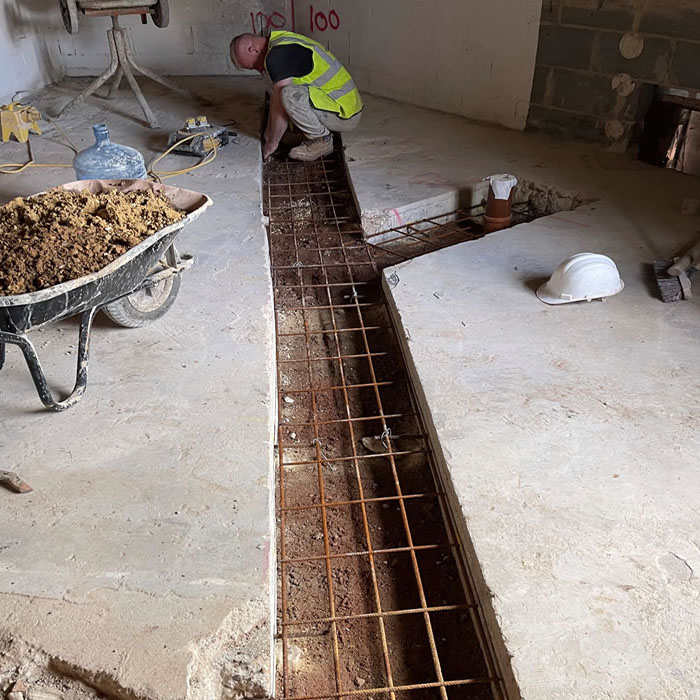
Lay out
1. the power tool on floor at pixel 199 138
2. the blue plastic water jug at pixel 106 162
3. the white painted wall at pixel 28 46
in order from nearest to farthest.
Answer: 1. the blue plastic water jug at pixel 106 162
2. the power tool on floor at pixel 199 138
3. the white painted wall at pixel 28 46

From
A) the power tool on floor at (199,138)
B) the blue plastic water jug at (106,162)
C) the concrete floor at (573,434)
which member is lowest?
the concrete floor at (573,434)

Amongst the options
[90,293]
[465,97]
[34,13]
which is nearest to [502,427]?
[90,293]

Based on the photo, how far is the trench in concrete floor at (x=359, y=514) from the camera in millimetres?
1812

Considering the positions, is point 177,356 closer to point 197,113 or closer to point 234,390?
point 234,390

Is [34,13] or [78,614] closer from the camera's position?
[78,614]

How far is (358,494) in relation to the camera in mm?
2379

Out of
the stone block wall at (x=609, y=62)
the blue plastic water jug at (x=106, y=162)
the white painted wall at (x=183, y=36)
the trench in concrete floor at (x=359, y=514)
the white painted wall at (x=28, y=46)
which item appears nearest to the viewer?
the trench in concrete floor at (x=359, y=514)

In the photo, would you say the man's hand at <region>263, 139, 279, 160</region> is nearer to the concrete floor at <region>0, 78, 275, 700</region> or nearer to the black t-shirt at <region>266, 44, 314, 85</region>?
the black t-shirt at <region>266, 44, 314, 85</region>

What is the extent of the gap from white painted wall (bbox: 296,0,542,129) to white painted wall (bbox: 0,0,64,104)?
8.08 feet

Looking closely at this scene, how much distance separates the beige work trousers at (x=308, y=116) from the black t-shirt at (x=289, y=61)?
0.30 feet

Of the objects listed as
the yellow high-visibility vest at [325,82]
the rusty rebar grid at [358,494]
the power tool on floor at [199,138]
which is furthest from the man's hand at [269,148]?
the rusty rebar grid at [358,494]

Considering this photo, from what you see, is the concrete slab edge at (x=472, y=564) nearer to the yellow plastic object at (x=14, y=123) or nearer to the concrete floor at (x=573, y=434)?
the concrete floor at (x=573, y=434)

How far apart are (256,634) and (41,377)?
109 cm

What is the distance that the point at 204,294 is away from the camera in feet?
9.75
